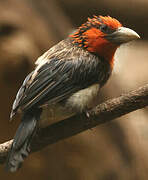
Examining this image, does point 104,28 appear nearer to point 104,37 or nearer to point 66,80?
point 104,37

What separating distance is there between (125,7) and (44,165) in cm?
259

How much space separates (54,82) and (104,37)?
24.0 inches

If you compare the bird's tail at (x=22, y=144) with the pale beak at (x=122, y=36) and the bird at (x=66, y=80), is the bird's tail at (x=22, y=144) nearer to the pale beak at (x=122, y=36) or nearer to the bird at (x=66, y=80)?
the bird at (x=66, y=80)

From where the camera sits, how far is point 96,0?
5.85 m

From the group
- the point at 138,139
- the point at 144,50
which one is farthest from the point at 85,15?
the point at 138,139

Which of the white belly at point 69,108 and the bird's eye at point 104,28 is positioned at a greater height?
the bird's eye at point 104,28

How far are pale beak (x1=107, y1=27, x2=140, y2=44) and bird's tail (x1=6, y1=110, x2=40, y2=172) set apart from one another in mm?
927

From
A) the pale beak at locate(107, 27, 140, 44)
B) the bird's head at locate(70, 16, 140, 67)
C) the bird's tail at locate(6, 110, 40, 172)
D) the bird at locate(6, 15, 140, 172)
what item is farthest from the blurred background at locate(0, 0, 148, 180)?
the bird's tail at locate(6, 110, 40, 172)

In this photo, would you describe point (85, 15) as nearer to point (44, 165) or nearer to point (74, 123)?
point (44, 165)

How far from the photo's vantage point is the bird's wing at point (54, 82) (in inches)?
116

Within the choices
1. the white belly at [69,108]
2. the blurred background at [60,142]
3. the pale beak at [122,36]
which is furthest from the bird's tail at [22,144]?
the blurred background at [60,142]

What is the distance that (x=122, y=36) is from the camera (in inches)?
127

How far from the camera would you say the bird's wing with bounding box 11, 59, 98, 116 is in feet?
9.67

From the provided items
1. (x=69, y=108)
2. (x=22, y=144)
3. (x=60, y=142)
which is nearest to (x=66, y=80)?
(x=69, y=108)
